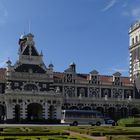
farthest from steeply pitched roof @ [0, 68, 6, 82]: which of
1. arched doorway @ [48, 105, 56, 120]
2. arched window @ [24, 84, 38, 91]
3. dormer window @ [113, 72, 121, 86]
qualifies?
dormer window @ [113, 72, 121, 86]

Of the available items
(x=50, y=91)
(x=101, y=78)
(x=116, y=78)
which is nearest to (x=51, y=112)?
(x=50, y=91)

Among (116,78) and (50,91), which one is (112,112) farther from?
(50,91)

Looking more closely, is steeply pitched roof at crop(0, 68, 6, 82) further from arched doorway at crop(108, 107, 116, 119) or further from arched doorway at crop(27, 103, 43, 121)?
arched doorway at crop(108, 107, 116, 119)

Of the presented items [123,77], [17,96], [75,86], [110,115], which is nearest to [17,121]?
[17,96]

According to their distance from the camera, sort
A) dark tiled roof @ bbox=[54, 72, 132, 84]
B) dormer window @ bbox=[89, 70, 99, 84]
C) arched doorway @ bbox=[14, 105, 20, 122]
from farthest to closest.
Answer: dormer window @ bbox=[89, 70, 99, 84]
dark tiled roof @ bbox=[54, 72, 132, 84]
arched doorway @ bbox=[14, 105, 20, 122]

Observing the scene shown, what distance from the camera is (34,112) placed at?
272 feet

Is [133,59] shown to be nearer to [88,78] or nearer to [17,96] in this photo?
[88,78]

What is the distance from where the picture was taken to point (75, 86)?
89375mm

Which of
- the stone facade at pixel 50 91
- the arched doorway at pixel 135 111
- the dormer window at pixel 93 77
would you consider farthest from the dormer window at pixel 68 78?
the arched doorway at pixel 135 111

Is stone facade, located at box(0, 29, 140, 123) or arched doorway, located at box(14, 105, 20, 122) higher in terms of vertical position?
stone facade, located at box(0, 29, 140, 123)

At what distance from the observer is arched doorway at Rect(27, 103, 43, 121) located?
80125mm

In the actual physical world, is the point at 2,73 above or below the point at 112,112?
above

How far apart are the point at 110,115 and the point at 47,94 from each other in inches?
708

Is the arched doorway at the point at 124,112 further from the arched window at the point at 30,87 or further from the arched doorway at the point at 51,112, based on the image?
the arched window at the point at 30,87
